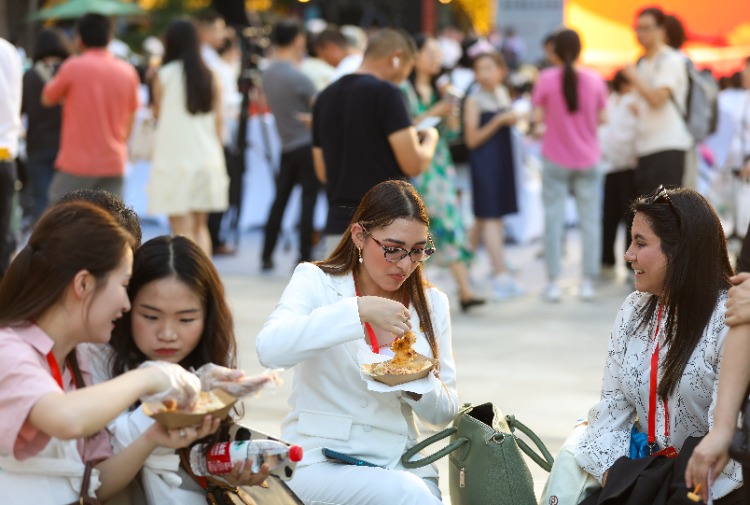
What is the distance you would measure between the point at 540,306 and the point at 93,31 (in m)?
3.66

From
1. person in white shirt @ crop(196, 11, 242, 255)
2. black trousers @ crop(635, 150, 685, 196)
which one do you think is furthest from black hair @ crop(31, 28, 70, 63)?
black trousers @ crop(635, 150, 685, 196)

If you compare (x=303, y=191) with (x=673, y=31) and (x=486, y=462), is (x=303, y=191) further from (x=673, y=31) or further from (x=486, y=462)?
(x=486, y=462)

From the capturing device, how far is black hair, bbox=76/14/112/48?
8070 millimetres

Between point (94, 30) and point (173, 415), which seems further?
point (94, 30)

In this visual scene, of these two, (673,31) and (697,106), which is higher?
(673,31)

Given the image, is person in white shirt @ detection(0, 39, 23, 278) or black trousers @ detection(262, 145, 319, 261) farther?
black trousers @ detection(262, 145, 319, 261)

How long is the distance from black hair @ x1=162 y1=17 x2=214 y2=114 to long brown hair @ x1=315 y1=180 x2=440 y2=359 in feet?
14.3

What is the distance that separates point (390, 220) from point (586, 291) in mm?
5554

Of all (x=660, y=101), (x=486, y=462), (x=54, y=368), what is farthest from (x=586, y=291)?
(x=54, y=368)

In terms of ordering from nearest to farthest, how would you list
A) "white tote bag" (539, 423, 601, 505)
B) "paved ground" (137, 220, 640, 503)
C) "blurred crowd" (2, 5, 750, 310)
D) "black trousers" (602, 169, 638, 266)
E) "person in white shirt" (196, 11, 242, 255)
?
"white tote bag" (539, 423, 601, 505) < "paved ground" (137, 220, 640, 503) < "blurred crowd" (2, 5, 750, 310) < "black trousers" (602, 169, 638, 266) < "person in white shirt" (196, 11, 242, 255)

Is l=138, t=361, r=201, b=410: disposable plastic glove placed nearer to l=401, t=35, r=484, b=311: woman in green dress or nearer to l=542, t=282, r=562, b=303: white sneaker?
l=401, t=35, r=484, b=311: woman in green dress

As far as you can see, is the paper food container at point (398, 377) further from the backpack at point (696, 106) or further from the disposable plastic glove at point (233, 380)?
the backpack at point (696, 106)

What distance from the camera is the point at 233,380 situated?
287cm

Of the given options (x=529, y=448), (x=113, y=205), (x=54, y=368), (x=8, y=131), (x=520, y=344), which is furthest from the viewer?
(x=520, y=344)
